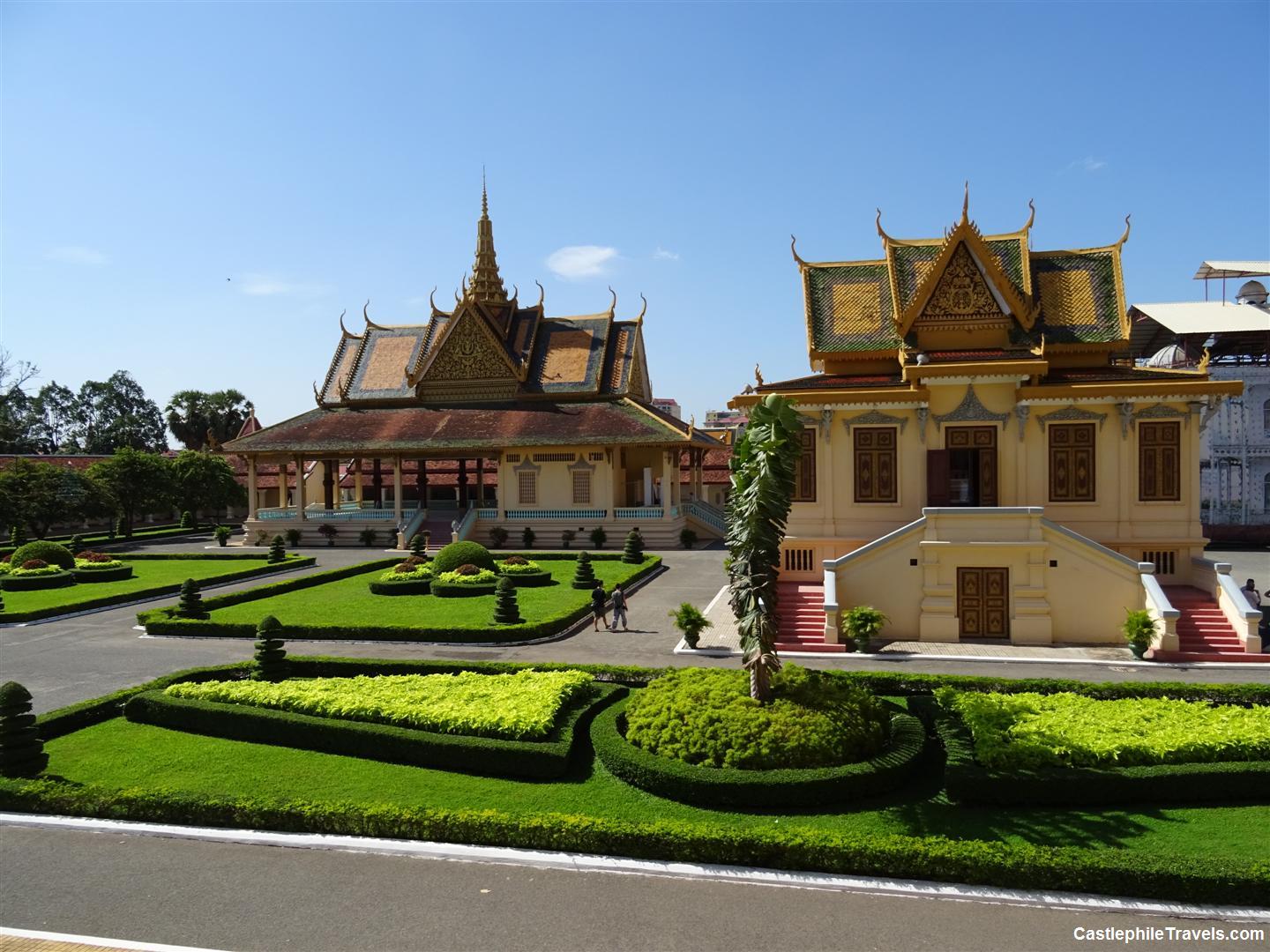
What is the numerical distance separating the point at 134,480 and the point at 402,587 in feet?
95.7

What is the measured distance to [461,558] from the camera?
84.9 ft

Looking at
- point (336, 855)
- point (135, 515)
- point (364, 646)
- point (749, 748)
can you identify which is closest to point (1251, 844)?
point (749, 748)

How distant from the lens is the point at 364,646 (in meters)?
18.9

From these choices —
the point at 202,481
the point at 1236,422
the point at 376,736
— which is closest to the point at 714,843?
the point at 376,736

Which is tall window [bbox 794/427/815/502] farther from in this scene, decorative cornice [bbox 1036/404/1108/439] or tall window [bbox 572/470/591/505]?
tall window [bbox 572/470/591/505]

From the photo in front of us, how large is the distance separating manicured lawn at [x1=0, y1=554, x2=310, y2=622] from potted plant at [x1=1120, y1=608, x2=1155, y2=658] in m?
25.4

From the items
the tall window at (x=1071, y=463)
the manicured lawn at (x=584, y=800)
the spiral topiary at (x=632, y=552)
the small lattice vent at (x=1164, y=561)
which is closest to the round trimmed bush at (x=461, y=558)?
the spiral topiary at (x=632, y=552)

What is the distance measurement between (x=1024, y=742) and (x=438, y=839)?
684cm

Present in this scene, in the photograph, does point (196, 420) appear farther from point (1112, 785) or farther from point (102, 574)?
point (1112, 785)

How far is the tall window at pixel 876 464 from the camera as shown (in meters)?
20.9

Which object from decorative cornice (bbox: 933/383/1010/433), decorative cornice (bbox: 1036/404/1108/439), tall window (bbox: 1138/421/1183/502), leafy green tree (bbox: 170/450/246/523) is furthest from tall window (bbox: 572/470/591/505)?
leafy green tree (bbox: 170/450/246/523)

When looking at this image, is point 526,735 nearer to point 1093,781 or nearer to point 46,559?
point 1093,781

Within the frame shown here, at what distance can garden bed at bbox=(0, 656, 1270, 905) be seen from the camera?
769cm

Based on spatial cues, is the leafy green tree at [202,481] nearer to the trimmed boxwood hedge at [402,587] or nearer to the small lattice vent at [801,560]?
the trimmed boxwood hedge at [402,587]
